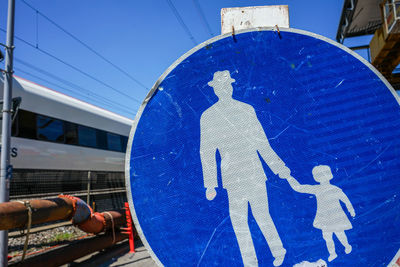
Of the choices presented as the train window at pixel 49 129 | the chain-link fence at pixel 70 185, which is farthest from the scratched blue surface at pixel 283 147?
the train window at pixel 49 129

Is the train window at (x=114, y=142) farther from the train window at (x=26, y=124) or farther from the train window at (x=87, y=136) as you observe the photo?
the train window at (x=26, y=124)

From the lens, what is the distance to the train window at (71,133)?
928 cm

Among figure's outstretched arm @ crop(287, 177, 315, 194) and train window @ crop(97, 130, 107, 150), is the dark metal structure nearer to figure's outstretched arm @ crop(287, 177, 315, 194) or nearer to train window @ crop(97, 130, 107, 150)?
figure's outstretched arm @ crop(287, 177, 315, 194)

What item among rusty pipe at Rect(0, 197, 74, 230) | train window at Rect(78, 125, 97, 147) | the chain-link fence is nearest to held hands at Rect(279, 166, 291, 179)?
rusty pipe at Rect(0, 197, 74, 230)

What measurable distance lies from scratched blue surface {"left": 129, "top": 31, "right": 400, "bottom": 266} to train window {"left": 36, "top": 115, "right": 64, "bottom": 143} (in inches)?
328

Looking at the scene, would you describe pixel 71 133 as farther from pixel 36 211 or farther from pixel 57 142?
pixel 36 211

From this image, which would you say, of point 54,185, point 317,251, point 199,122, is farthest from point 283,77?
point 54,185

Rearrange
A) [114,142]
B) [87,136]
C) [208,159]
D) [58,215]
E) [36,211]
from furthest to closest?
[114,142]
[87,136]
[58,215]
[36,211]
[208,159]

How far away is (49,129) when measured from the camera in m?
A: 8.52

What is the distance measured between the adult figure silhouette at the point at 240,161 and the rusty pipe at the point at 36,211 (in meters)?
3.70

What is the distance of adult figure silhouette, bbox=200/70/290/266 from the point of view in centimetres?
100

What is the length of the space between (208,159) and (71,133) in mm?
9476

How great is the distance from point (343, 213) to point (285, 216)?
0.19 metres

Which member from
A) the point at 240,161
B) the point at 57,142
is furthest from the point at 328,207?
the point at 57,142
